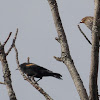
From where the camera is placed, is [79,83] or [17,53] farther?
[17,53]

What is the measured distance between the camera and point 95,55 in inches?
119

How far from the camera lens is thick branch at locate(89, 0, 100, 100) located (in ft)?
9.55

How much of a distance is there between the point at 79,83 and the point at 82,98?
0.57 feet

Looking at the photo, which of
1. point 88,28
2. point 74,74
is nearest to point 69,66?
point 74,74

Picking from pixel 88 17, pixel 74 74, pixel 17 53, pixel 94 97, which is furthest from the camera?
pixel 88 17

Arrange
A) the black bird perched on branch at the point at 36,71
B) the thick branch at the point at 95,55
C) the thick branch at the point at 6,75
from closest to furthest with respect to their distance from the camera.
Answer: the thick branch at the point at 95,55, the thick branch at the point at 6,75, the black bird perched on branch at the point at 36,71

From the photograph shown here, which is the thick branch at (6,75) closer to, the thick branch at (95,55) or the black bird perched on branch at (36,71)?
the thick branch at (95,55)

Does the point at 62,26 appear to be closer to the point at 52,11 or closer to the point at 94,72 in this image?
the point at 52,11

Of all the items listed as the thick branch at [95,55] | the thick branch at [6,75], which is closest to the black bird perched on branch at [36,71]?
the thick branch at [6,75]

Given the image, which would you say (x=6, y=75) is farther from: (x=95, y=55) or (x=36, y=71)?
(x=36, y=71)

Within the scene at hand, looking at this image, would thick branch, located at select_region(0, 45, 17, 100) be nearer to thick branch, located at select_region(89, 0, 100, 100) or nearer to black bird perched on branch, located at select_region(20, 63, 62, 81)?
thick branch, located at select_region(89, 0, 100, 100)

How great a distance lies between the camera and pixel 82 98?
3.40 m

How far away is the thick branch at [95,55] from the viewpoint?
291cm

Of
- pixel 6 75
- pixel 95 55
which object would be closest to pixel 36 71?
pixel 6 75
